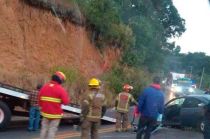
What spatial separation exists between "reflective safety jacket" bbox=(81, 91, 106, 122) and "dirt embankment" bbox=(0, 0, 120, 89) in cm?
951

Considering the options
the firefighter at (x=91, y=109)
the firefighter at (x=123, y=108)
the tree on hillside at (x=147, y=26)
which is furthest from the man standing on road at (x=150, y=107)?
the tree on hillside at (x=147, y=26)

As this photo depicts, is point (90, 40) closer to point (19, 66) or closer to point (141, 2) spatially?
point (19, 66)

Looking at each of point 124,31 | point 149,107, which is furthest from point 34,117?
point 124,31

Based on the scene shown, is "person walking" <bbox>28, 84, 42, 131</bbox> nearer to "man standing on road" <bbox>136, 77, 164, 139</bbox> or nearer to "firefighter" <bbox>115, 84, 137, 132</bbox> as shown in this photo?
"firefighter" <bbox>115, 84, 137, 132</bbox>

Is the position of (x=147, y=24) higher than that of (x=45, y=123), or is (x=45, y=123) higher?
(x=147, y=24)

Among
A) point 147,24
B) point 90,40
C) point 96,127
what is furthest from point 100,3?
point 96,127

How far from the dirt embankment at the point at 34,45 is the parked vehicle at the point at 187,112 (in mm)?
6219

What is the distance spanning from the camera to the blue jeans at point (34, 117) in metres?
14.5

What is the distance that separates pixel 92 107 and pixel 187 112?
761 centimetres

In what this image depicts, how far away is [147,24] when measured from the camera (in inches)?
1684

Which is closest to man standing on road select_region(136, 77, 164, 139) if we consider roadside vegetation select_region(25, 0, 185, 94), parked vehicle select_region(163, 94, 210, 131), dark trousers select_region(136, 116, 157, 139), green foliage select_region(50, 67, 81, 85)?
dark trousers select_region(136, 116, 157, 139)

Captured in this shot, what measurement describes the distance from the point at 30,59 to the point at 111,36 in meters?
10.1

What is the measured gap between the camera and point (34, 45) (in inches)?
932

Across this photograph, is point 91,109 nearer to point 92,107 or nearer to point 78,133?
point 92,107
